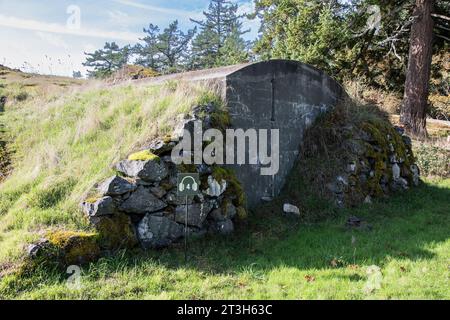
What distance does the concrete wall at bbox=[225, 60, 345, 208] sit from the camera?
7141 millimetres

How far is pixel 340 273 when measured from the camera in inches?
181

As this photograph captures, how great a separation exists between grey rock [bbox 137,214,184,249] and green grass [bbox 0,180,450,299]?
168 mm

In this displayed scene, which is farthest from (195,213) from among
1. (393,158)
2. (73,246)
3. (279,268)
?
(393,158)

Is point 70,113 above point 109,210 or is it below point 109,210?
above

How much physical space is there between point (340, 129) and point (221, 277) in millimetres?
5406

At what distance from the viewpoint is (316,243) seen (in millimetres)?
5863

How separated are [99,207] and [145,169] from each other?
83 cm

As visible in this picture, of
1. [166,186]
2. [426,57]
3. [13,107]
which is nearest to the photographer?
[166,186]

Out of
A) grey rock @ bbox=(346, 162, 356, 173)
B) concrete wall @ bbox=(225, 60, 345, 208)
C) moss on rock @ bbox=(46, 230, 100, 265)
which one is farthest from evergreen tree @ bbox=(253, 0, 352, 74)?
moss on rock @ bbox=(46, 230, 100, 265)

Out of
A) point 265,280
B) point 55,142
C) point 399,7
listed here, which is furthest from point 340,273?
point 399,7

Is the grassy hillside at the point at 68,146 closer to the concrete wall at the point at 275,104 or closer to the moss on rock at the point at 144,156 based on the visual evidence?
the moss on rock at the point at 144,156

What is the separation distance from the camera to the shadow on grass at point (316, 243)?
5.00 metres

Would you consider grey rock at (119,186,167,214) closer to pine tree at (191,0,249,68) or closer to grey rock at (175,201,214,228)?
grey rock at (175,201,214,228)
